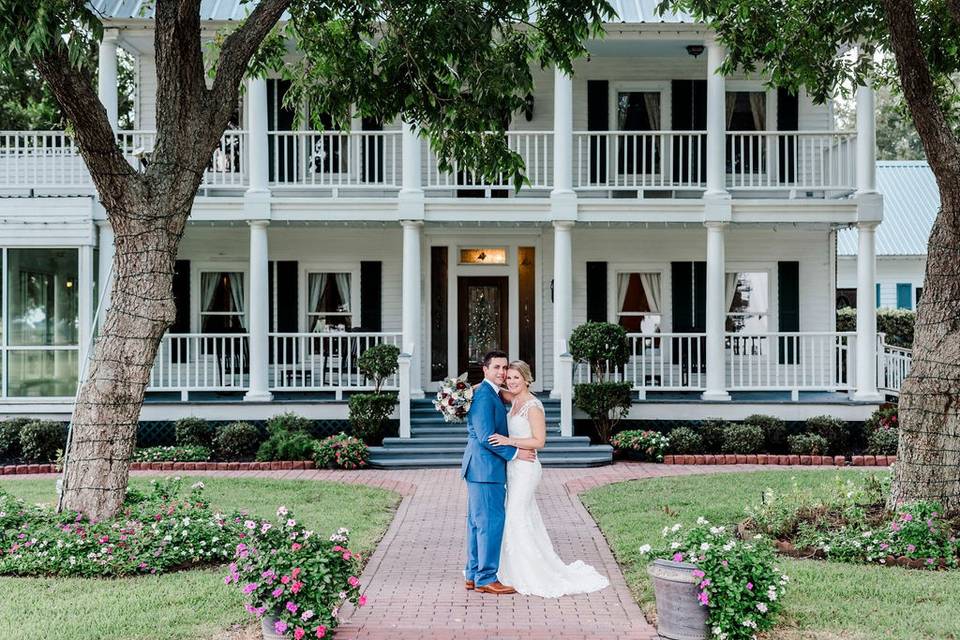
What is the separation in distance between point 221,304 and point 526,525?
457 inches

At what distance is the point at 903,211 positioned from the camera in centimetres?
2928

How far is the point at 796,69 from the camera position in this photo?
11234mm

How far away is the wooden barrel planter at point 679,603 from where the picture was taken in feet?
19.4

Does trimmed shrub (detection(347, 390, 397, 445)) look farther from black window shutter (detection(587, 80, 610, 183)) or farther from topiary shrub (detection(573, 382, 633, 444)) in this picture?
black window shutter (detection(587, 80, 610, 183))

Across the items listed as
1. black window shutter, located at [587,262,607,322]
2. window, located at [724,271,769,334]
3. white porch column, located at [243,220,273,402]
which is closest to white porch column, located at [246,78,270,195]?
white porch column, located at [243,220,273,402]

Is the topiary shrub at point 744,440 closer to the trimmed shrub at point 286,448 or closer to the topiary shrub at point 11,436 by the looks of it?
the trimmed shrub at point 286,448

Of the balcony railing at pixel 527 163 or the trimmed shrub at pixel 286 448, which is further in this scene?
the balcony railing at pixel 527 163

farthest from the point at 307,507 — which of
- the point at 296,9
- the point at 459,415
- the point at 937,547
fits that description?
the point at 937,547

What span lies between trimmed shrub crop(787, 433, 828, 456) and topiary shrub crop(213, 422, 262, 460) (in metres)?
8.10

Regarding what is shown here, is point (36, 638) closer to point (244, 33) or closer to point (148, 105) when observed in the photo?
point (244, 33)

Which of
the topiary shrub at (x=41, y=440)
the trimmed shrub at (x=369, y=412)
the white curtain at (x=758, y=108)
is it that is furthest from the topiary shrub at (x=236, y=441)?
the white curtain at (x=758, y=108)

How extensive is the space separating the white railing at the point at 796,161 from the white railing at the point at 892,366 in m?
2.77

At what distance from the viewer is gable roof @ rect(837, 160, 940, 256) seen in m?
27.5

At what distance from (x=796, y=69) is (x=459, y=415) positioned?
223 inches
